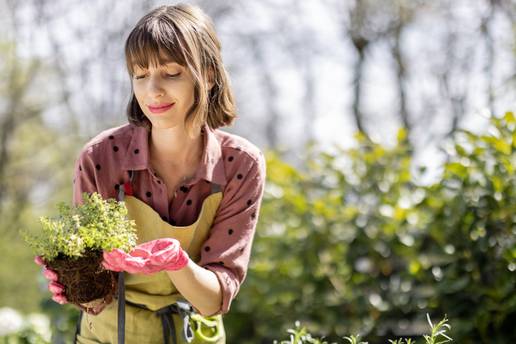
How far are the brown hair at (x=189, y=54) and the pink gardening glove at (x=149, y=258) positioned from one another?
1.34 ft

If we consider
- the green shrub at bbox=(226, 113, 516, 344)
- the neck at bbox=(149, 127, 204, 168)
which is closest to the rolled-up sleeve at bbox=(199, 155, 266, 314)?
the neck at bbox=(149, 127, 204, 168)

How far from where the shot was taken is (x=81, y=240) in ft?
5.65

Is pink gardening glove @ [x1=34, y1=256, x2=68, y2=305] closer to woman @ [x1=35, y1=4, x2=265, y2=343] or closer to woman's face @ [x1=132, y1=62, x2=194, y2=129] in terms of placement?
woman @ [x1=35, y1=4, x2=265, y2=343]

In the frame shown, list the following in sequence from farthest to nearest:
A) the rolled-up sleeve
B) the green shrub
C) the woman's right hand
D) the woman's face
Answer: the green shrub < the rolled-up sleeve < the woman's face < the woman's right hand

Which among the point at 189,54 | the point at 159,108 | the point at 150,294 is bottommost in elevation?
the point at 150,294

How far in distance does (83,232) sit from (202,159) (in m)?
0.48

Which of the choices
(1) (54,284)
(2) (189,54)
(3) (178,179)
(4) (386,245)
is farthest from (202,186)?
(4) (386,245)

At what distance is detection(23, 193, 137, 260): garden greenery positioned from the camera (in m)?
1.72

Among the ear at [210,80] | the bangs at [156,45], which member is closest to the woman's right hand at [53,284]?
the bangs at [156,45]

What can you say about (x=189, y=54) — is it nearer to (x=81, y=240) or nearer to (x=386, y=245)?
(x=81, y=240)

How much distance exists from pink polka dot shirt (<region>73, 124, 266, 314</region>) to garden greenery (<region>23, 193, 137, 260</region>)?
0.84 feet

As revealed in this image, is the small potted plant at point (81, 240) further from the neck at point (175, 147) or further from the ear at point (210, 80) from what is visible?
the ear at point (210, 80)

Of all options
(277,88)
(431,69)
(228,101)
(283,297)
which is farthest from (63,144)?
(228,101)

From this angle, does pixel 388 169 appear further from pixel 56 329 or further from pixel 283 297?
pixel 56 329
